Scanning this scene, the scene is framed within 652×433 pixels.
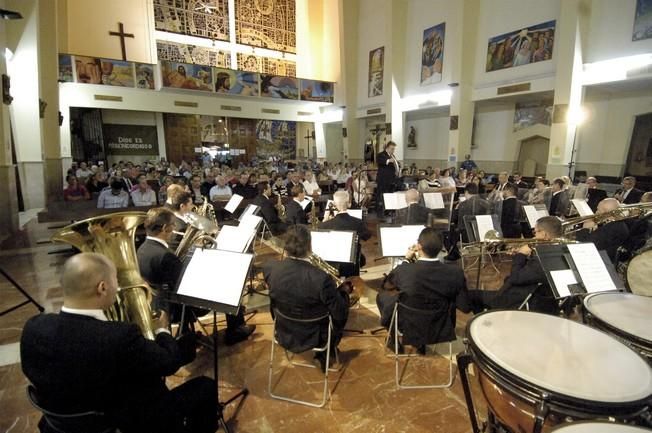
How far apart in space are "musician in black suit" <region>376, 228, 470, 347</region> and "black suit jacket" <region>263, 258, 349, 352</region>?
51cm

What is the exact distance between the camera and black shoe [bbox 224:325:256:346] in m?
3.45

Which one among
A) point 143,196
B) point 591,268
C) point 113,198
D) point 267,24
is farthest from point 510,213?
point 267,24

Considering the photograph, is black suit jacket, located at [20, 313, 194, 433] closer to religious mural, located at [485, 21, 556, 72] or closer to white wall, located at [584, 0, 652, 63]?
white wall, located at [584, 0, 652, 63]

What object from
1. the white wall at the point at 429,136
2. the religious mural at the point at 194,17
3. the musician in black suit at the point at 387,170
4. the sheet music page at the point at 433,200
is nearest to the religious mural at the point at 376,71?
the white wall at the point at 429,136

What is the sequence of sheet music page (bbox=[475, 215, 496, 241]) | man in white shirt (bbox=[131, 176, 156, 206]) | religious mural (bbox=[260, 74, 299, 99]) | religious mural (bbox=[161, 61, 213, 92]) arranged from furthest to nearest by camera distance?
religious mural (bbox=[260, 74, 299, 99])
religious mural (bbox=[161, 61, 213, 92])
man in white shirt (bbox=[131, 176, 156, 206])
sheet music page (bbox=[475, 215, 496, 241])

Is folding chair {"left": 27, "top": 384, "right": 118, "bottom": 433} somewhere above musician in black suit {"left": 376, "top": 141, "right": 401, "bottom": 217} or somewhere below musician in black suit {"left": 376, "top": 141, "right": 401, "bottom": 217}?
below

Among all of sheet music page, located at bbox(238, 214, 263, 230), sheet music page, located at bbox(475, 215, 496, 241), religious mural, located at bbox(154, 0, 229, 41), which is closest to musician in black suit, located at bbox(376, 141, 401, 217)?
sheet music page, located at bbox(475, 215, 496, 241)

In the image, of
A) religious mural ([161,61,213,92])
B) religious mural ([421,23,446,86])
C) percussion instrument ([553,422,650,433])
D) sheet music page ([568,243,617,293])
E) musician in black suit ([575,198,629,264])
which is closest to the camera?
percussion instrument ([553,422,650,433])

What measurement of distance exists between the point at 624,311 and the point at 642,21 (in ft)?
38.4

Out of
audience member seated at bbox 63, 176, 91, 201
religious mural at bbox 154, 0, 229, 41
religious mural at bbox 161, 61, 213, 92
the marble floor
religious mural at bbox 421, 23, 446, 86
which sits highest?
religious mural at bbox 154, 0, 229, 41

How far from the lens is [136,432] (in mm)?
1663

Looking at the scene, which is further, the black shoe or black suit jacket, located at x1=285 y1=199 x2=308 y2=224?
black suit jacket, located at x1=285 y1=199 x2=308 y2=224

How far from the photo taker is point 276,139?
2200 centimetres

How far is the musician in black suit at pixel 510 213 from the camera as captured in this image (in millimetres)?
6156
